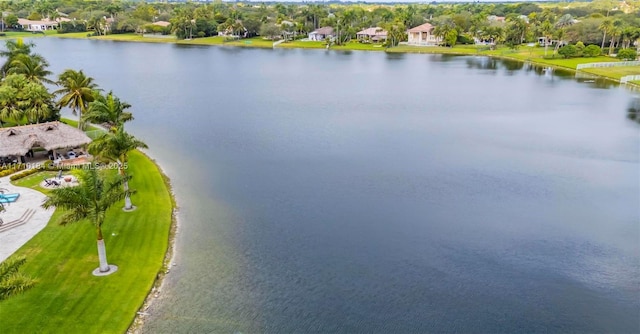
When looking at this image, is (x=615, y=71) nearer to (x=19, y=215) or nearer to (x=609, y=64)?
(x=609, y=64)

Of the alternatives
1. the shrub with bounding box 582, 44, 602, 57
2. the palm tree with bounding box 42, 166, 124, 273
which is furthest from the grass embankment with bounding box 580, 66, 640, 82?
the palm tree with bounding box 42, 166, 124, 273

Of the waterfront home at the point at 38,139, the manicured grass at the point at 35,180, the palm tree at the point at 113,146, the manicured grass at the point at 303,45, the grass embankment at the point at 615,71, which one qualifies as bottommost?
the manicured grass at the point at 35,180

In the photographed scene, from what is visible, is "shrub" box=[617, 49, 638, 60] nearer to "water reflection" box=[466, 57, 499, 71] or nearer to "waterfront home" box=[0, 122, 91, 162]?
"water reflection" box=[466, 57, 499, 71]

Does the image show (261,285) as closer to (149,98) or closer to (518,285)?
(518,285)

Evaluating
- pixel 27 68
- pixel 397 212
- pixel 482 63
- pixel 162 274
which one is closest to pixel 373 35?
pixel 482 63

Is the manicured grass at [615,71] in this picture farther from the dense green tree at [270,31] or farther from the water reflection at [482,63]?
the dense green tree at [270,31]

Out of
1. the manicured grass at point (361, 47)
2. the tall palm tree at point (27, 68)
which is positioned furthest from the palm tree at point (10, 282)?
the manicured grass at point (361, 47)
